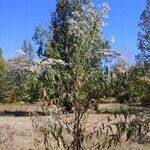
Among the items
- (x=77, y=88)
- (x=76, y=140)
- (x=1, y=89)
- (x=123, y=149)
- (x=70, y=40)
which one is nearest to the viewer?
(x=76, y=140)

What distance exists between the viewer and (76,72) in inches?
136

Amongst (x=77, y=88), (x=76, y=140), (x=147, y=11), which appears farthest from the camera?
(x=147, y=11)

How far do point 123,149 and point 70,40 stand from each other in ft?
51.6

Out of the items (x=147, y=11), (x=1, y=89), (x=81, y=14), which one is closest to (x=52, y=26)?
Result: (x=81, y=14)

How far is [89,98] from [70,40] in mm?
22721

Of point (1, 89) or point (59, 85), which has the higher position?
point (1, 89)

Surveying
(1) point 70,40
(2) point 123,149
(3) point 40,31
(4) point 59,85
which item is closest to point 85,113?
(4) point 59,85

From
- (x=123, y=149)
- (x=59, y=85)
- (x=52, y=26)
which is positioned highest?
(x=52, y=26)

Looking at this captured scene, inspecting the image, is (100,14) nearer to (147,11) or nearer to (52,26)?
(52,26)

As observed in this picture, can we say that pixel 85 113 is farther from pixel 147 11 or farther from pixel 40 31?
pixel 40 31

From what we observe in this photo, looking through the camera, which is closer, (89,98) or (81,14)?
(89,98)

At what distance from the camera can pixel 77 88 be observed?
328 centimetres

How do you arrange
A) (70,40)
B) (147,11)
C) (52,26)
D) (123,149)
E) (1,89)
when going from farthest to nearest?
(1,89) → (147,11) → (52,26) → (70,40) → (123,149)

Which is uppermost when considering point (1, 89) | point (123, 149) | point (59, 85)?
point (1, 89)
